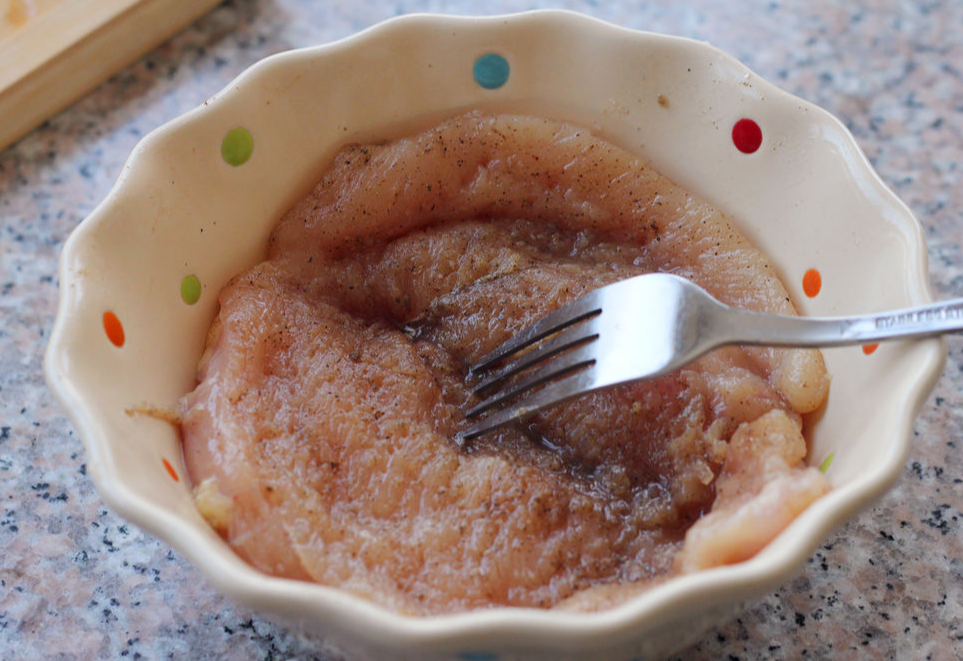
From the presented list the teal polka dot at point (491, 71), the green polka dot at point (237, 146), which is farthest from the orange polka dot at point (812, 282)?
the green polka dot at point (237, 146)

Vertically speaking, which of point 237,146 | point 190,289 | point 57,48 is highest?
point 57,48

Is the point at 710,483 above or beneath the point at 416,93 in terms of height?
beneath

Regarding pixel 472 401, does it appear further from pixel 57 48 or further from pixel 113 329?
pixel 57 48


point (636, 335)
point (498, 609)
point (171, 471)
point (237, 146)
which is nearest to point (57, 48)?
point (237, 146)

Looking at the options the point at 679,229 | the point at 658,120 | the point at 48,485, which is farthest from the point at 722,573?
the point at 48,485

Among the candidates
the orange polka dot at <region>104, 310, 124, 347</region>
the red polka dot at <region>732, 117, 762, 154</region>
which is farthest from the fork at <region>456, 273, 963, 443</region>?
the orange polka dot at <region>104, 310, 124, 347</region>

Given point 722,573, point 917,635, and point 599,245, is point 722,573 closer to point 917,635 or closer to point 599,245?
point 917,635
